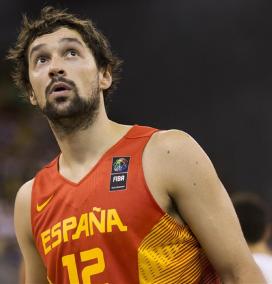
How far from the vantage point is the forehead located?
2916 millimetres

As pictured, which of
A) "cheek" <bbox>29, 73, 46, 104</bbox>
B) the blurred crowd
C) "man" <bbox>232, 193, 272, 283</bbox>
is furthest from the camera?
the blurred crowd

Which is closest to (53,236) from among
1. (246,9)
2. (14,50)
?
(14,50)

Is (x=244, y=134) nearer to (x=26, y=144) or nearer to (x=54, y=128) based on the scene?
(x=26, y=144)

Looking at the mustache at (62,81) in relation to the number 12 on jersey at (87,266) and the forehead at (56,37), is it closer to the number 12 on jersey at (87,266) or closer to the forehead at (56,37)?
the forehead at (56,37)

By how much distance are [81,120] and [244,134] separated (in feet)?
22.4

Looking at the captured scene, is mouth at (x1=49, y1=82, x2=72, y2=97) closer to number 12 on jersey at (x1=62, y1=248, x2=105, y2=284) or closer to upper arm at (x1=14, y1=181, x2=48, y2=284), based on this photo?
upper arm at (x1=14, y1=181, x2=48, y2=284)

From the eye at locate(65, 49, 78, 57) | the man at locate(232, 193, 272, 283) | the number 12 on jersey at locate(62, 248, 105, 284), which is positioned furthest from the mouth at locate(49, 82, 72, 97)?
the man at locate(232, 193, 272, 283)

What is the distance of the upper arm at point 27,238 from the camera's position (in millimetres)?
2916

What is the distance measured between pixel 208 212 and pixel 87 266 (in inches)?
19.1

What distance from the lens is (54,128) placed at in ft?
9.50

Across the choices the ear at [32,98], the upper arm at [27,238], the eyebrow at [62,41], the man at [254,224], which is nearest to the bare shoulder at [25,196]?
the upper arm at [27,238]

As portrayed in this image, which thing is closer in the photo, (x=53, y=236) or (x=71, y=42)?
(x=53, y=236)

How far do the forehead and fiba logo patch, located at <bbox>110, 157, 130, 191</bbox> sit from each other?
22.8 inches

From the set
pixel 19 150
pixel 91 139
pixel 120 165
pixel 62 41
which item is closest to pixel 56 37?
pixel 62 41
